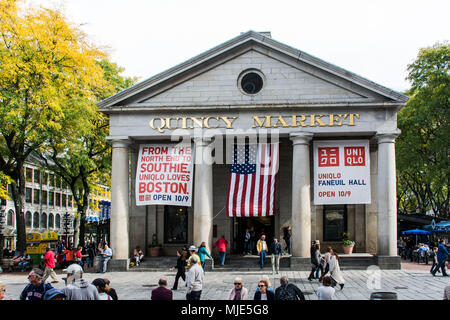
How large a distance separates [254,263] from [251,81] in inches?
386

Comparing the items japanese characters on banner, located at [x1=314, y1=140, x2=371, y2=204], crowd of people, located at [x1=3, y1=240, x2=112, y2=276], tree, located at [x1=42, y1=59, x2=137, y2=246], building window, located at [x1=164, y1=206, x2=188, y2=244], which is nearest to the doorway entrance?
building window, located at [x1=164, y1=206, x2=188, y2=244]

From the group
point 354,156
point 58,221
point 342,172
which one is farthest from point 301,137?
point 58,221

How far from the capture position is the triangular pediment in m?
26.9

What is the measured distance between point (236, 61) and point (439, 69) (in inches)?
826

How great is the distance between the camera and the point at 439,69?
40.6 m

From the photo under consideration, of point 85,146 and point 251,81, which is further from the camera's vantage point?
point 85,146

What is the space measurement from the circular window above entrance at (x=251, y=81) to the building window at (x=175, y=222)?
28.5 ft

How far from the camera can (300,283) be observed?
830 inches

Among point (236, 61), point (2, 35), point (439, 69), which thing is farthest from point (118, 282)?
point (439, 69)

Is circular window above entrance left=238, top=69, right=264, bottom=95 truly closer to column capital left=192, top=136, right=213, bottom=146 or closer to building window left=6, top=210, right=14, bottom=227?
column capital left=192, top=136, right=213, bottom=146

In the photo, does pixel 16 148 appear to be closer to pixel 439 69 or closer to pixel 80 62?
pixel 80 62

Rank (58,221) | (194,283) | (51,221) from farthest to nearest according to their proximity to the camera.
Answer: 1. (58,221)
2. (51,221)
3. (194,283)

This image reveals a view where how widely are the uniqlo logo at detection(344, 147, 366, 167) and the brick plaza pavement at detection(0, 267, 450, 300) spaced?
557 centimetres

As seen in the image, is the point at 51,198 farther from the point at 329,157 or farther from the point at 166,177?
the point at 329,157
